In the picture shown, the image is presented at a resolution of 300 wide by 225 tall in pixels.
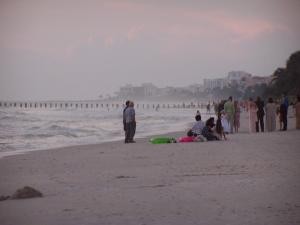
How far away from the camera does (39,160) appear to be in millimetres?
11312

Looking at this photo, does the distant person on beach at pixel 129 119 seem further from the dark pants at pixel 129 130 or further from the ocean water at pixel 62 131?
the ocean water at pixel 62 131

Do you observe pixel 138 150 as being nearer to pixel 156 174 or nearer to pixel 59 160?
pixel 59 160

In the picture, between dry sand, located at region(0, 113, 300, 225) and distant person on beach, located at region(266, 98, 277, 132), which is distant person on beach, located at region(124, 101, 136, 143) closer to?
dry sand, located at region(0, 113, 300, 225)


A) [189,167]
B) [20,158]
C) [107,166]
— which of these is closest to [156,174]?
[189,167]

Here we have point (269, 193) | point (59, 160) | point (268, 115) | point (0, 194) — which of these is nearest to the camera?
point (269, 193)

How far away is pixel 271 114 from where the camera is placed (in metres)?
18.1

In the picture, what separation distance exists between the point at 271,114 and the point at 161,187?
1207 cm

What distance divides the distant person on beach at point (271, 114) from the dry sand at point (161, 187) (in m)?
6.34

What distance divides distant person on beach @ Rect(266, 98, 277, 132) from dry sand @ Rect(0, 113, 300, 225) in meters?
6.34

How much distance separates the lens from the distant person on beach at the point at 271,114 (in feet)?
58.7

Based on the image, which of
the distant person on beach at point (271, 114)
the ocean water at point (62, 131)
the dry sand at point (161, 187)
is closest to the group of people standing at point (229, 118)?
the distant person on beach at point (271, 114)

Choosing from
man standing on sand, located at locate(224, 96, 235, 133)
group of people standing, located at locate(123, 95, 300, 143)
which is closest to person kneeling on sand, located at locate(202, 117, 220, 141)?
group of people standing, located at locate(123, 95, 300, 143)

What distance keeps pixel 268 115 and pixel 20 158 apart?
9.97 metres

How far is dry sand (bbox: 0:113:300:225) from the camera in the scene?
525 cm
